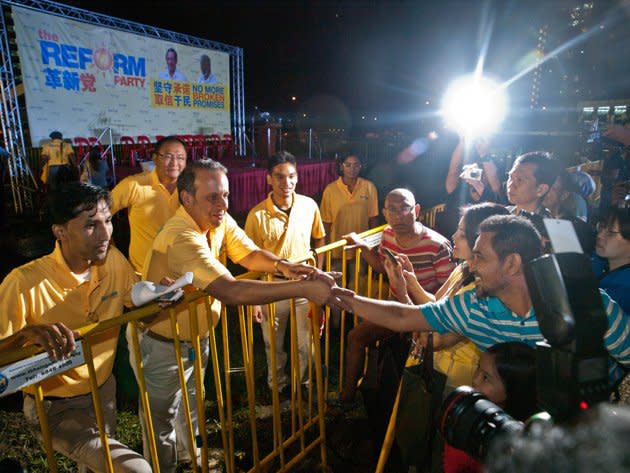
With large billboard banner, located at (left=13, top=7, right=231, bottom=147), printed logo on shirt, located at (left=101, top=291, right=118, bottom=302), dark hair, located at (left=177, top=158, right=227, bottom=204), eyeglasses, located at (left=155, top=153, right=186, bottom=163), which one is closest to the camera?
printed logo on shirt, located at (left=101, top=291, right=118, bottom=302)

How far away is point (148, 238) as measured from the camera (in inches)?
170

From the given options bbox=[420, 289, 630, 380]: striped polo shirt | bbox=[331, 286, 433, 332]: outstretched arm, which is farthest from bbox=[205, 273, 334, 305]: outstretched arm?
bbox=[420, 289, 630, 380]: striped polo shirt

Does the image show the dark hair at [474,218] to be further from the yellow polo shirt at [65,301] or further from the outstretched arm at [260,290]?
the yellow polo shirt at [65,301]

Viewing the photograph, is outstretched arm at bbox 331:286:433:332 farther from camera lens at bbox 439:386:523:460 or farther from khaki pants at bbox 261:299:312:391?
khaki pants at bbox 261:299:312:391

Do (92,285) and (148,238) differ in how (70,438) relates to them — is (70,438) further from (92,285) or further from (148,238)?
(148,238)

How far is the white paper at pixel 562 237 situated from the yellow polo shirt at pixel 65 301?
7.18ft

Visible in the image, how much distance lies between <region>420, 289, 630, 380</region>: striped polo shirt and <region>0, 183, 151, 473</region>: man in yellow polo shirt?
1.80m

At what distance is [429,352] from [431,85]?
39.1 metres

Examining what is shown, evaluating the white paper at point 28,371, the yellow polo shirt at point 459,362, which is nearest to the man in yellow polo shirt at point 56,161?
the white paper at point 28,371

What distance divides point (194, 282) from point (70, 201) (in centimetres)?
81

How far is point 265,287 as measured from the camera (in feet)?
8.43

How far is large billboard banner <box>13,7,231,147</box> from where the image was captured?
33.8ft

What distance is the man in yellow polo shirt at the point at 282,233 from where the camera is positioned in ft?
13.8

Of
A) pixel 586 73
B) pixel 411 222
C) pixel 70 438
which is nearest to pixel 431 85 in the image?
pixel 586 73
